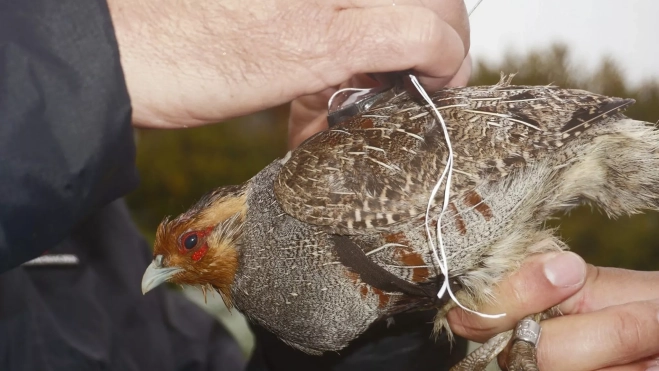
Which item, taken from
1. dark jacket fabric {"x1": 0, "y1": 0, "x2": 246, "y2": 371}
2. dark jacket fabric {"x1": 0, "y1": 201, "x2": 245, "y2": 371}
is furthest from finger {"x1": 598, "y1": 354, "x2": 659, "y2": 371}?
dark jacket fabric {"x1": 0, "y1": 201, "x2": 245, "y2": 371}

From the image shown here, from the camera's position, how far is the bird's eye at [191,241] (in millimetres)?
1335

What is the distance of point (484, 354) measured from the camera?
1.32 meters

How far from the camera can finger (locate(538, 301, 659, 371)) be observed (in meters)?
1.27

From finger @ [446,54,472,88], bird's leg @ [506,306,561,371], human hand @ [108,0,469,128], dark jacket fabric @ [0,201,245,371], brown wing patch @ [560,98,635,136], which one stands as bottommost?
dark jacket fabric @ [0,201,245,371]

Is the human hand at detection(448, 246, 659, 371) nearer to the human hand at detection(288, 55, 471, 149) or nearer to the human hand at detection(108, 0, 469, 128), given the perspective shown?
the human hand at detection(108, 0, 469, 128)

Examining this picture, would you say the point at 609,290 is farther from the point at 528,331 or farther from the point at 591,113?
the point at 591,113

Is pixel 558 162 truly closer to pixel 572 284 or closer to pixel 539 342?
pixel 572 284

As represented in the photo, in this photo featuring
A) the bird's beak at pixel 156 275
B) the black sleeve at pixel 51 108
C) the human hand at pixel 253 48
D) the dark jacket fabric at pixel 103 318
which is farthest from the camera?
the dark jacket fabric at pixel 103 318

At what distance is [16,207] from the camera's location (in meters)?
0.95

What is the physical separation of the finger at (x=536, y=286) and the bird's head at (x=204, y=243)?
21.1 inches

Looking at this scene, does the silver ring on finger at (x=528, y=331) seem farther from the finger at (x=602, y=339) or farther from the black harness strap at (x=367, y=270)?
the black harness strap at (x=367, y=270)

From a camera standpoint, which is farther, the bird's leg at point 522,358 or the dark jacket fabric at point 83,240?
the bird's leg at point 522,358

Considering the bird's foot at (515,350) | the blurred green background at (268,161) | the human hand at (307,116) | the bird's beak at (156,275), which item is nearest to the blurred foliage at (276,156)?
the blurred green background at (268,161)

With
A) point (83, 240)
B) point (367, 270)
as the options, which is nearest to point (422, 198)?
point (367, 270)
